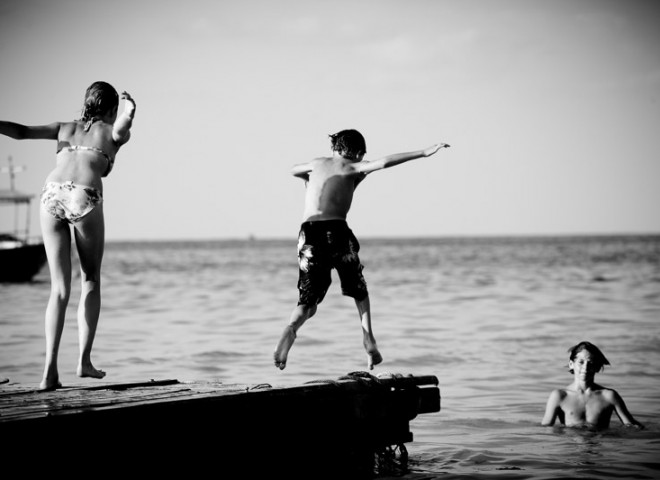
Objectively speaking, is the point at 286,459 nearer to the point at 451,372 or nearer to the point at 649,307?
the point at 451,372

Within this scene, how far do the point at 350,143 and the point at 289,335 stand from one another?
1.58 meters

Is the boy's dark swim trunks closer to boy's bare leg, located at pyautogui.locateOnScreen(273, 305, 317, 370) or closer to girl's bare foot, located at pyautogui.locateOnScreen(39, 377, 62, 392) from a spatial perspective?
boy's bare leg, located at pyautogui.locateOnScreen(273, 305, 317, 370)

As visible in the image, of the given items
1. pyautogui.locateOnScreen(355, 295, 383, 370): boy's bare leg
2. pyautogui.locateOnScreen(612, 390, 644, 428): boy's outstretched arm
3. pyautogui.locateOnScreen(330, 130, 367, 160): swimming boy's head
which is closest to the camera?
pyautogui.locateOnScreen(355, 295, 383, 370): boy's bare leg

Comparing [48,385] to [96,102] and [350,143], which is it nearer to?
[96,102]

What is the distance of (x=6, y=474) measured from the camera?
480cm

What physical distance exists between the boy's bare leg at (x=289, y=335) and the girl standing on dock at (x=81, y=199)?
4.43ft

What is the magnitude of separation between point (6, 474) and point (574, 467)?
488 cm

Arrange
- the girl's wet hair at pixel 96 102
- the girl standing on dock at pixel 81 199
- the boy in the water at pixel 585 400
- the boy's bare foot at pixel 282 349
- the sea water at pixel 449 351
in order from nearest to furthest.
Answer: the girl standing on dock at pixel 81 199 → the girl's wet hair at pixel 96 102 → the boy's bare foot at pixel 282 349 → the sea water at pixel 449 351 → the boy in the water at pixel 585 400

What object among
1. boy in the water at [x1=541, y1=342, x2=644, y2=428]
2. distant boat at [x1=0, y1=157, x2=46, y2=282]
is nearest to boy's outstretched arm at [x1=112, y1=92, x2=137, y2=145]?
boy in the water at [x1=541, y1=342, x2=644, y2=428]

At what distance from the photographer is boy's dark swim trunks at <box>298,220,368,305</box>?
22.5 ft

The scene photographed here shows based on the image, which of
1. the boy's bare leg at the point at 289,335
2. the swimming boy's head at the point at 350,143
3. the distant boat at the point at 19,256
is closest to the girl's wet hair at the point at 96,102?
the swimming boy's head at the point at 350,143

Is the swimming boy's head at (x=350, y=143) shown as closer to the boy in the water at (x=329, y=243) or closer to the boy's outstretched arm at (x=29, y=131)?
the boy in the water at (x=329, y=243)

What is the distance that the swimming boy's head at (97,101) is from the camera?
601cm

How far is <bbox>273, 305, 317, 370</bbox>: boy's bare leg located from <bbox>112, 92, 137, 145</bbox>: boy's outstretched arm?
1871mm
